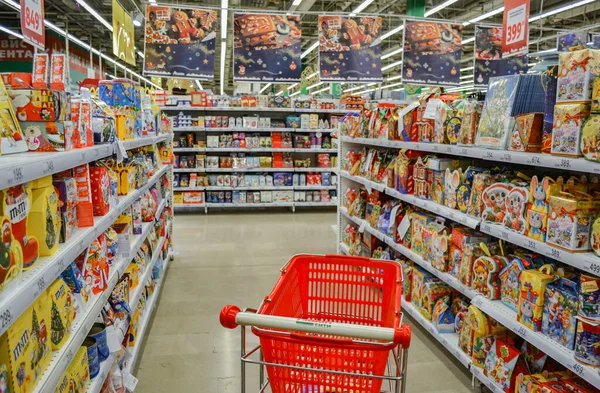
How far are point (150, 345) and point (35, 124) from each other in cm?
230

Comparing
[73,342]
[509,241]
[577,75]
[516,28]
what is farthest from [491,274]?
[516,28]

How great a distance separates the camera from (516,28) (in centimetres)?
709

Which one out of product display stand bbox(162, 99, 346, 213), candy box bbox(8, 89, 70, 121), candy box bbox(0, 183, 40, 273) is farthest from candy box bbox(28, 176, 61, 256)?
product display stand bbox(162, 99, 346, 213)

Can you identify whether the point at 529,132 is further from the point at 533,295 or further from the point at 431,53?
the point at 431,53

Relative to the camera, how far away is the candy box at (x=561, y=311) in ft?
7.06

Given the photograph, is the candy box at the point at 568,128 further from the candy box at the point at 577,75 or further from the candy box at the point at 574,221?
the candy box at the point at 574,221

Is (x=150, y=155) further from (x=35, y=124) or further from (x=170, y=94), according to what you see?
(x=170, y=94)

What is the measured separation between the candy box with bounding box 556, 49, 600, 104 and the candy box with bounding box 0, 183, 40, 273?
2174 mm

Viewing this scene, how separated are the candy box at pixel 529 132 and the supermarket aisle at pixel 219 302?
161 cm

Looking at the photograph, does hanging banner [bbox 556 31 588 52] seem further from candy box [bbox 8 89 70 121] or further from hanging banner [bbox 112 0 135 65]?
hanging banner [bbox 112 0 135 65]

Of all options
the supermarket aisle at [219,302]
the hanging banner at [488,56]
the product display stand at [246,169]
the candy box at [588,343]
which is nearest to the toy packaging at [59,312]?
the supermarket aisle at [219,302]

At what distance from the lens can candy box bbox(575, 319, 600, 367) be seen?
1994 mm

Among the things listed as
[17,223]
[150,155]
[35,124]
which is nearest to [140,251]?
[150,155]

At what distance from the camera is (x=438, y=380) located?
321cm
